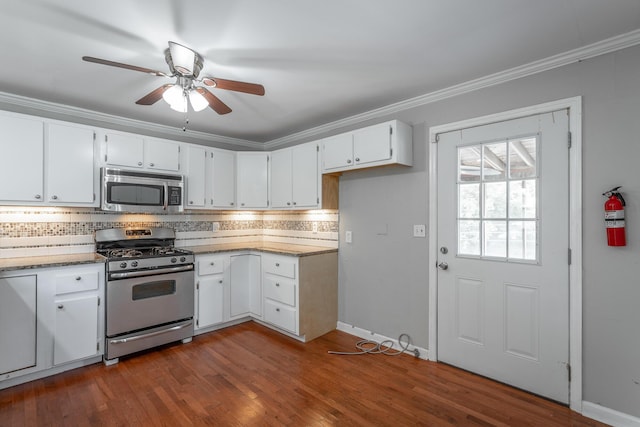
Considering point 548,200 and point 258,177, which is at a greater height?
point 258,177

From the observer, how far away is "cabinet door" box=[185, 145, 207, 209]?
12.6 feet

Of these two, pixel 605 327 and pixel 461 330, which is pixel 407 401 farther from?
pixel 605 327

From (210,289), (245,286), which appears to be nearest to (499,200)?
(245,286)

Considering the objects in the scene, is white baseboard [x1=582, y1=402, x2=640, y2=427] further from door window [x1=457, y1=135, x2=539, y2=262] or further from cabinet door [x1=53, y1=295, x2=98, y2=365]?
cabinet door [x1=53, y1=295, x2=98, y2=365]

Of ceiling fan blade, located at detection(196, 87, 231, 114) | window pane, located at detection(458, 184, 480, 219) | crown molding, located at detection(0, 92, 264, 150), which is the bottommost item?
window pane, located at detection(458, 184, 480, 219)

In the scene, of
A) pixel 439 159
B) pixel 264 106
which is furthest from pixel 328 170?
pixel 439 159

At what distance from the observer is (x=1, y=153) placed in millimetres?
2746

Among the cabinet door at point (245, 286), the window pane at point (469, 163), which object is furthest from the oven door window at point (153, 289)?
the window pane at point (469, 163)

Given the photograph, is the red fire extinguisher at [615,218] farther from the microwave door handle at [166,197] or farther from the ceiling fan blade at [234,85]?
the microwave door handle at [166,197]

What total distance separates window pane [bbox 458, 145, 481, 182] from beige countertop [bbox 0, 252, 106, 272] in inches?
129

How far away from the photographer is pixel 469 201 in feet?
8.96

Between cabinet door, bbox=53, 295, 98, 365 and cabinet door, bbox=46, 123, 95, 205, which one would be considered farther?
cabinet door, bbox=46, 123, 95, 205

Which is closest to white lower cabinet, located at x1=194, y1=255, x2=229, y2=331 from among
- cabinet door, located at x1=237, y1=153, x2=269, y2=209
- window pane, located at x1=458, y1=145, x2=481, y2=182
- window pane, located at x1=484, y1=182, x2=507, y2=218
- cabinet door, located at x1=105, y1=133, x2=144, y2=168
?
cabinet door, located at x1=237, y1=153, x2=269, y2=209

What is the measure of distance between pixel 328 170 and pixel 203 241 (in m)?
1.99
